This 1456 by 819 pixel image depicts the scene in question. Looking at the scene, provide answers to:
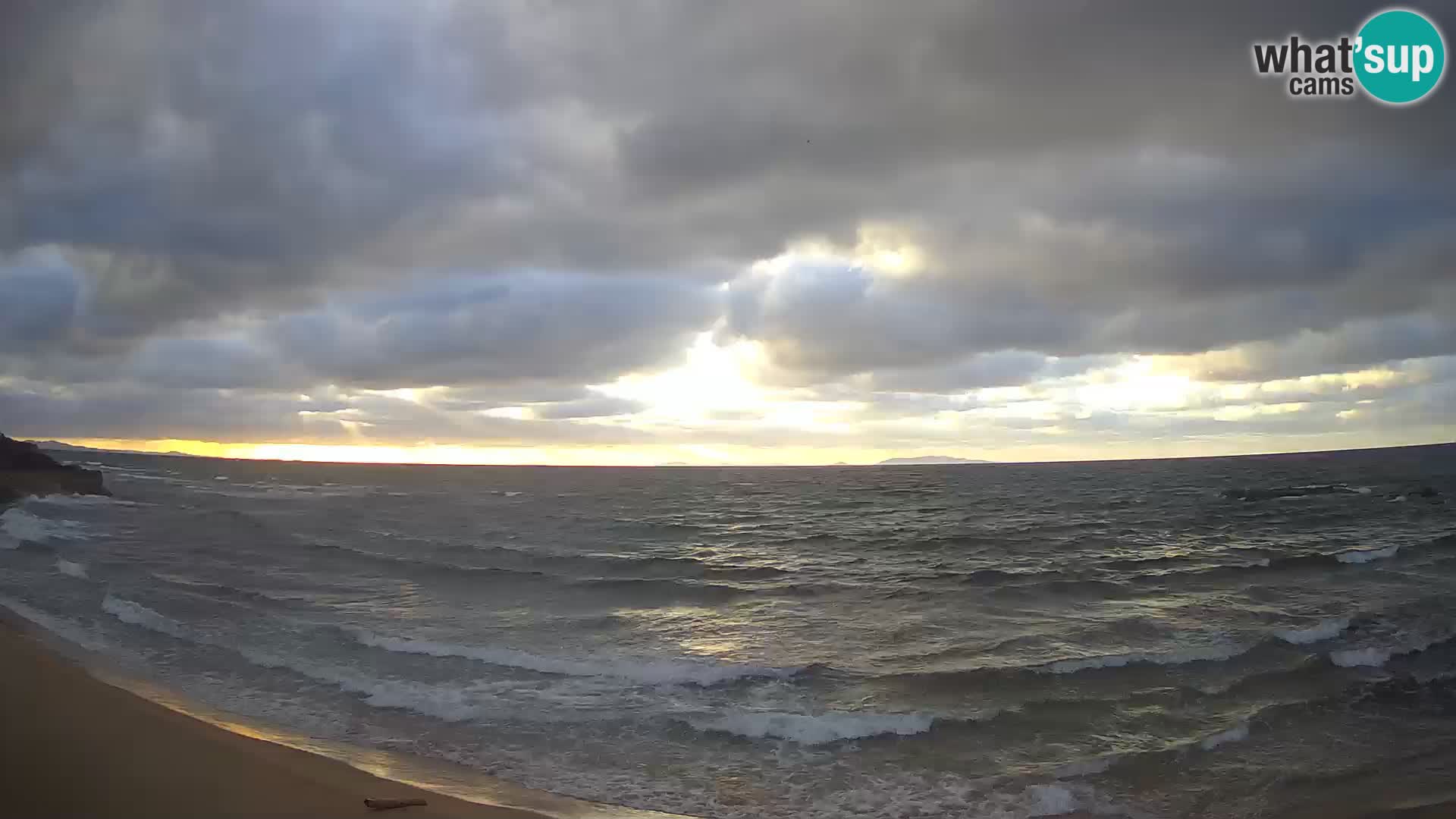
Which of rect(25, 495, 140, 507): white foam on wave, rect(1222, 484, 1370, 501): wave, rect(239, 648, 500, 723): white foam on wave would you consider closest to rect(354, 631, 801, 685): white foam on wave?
rect(239, 648, 500, 723): white foam on wave

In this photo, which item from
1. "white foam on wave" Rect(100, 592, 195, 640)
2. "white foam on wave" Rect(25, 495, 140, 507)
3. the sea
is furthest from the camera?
"white foam on wave" Rect(25, 495, 140, 507)

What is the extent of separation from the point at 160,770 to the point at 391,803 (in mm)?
2795

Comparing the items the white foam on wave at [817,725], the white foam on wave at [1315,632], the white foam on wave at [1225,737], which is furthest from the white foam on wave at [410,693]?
the white foam on wave at [1315,632]

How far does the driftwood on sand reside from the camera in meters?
8.01

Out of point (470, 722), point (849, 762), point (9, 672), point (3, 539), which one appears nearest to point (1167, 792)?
point (849, 762)

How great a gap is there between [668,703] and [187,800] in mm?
7288

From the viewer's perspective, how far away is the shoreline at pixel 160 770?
24.7 ft

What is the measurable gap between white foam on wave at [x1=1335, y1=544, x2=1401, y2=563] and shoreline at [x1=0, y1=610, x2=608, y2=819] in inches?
1207

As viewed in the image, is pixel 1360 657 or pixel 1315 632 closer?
pixel 1360 657

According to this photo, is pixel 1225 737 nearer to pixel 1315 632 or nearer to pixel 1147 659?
pixel 1147 659

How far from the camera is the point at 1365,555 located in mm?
28703

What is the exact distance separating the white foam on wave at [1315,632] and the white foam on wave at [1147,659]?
148cm

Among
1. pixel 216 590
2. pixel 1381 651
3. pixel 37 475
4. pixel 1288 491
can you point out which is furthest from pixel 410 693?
pixel 1288 491

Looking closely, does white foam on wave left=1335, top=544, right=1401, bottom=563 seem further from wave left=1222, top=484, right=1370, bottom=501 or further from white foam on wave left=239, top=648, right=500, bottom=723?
wave left=1222, top=484, right=1370, bottom=501
